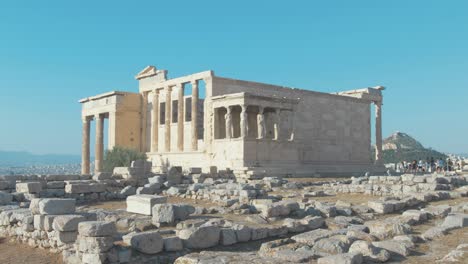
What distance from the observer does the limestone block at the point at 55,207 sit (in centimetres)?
928

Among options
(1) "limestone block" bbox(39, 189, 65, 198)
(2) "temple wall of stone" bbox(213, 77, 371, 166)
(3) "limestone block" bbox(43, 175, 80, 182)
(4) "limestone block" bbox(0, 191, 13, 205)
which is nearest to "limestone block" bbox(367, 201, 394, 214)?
(4) "limestone block" bbox(0, 191, 13, 205)

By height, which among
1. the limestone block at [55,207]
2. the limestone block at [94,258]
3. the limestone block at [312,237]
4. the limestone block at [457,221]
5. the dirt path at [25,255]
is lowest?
the dirt path at [25,255]

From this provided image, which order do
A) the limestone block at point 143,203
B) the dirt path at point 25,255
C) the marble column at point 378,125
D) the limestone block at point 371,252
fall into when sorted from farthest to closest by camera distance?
1. the marble column at point 378,125
2. the limestone block at point 143,203
3. the dirt path at point 25,255
4. the limestone block at point 371,252

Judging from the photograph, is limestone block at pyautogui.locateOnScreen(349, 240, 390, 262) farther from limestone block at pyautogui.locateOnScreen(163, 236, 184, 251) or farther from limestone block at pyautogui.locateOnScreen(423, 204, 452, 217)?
limestone block at pyautogui.locateOnScreen(423, 204, 452, 217)

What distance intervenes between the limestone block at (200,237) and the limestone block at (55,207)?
8.36 ft

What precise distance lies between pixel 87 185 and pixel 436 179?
43.9 ft

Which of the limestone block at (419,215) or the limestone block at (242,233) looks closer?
the limestone block at (242,233)

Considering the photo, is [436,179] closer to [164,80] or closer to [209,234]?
[209,234]

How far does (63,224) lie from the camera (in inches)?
334

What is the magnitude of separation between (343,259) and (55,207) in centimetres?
576

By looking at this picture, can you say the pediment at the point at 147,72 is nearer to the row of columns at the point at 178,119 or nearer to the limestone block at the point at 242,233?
the row of columns at the point at 178,119

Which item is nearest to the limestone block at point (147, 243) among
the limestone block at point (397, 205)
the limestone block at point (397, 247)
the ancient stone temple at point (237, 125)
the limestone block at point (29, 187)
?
the limestone block at point (397, 247)

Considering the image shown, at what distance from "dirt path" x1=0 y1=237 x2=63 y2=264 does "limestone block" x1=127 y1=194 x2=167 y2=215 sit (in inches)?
117

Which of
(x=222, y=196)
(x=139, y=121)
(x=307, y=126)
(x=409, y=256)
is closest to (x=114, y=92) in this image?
(x=139, y=121)
